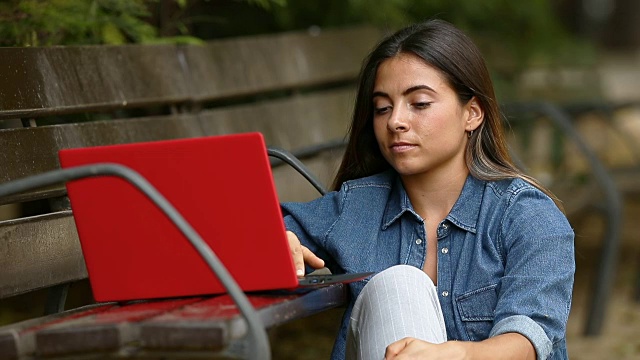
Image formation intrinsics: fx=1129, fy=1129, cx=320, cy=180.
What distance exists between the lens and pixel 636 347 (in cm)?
561

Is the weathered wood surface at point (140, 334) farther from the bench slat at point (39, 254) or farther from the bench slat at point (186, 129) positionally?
the bench slat at point (186, 129)

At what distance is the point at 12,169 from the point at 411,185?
1073mm

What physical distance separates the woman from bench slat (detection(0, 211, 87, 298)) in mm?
609

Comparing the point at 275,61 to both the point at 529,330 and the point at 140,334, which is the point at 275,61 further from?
the point at 140,334

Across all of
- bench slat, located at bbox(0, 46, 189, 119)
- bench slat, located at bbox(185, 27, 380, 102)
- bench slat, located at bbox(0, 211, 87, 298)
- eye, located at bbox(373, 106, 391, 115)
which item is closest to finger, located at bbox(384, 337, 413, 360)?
eye, located at bbox(373, 106, 391, 115)

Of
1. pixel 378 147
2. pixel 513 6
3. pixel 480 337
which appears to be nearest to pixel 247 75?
pixel 378 147

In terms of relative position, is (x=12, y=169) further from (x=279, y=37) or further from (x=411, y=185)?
(x=279, y=37)

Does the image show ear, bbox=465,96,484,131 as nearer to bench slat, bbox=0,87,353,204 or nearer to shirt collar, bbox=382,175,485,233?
shirt collar, bbox=382,175,485,233

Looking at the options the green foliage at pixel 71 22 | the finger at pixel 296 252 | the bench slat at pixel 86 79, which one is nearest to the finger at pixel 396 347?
the finger at pixel 296 252

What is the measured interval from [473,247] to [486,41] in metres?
4.37

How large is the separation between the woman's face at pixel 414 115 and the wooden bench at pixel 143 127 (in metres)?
0.43

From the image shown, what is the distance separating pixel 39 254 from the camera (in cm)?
298

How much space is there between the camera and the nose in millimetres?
2875

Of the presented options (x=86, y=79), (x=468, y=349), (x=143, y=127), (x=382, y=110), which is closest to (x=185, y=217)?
(x=468, y=349)
